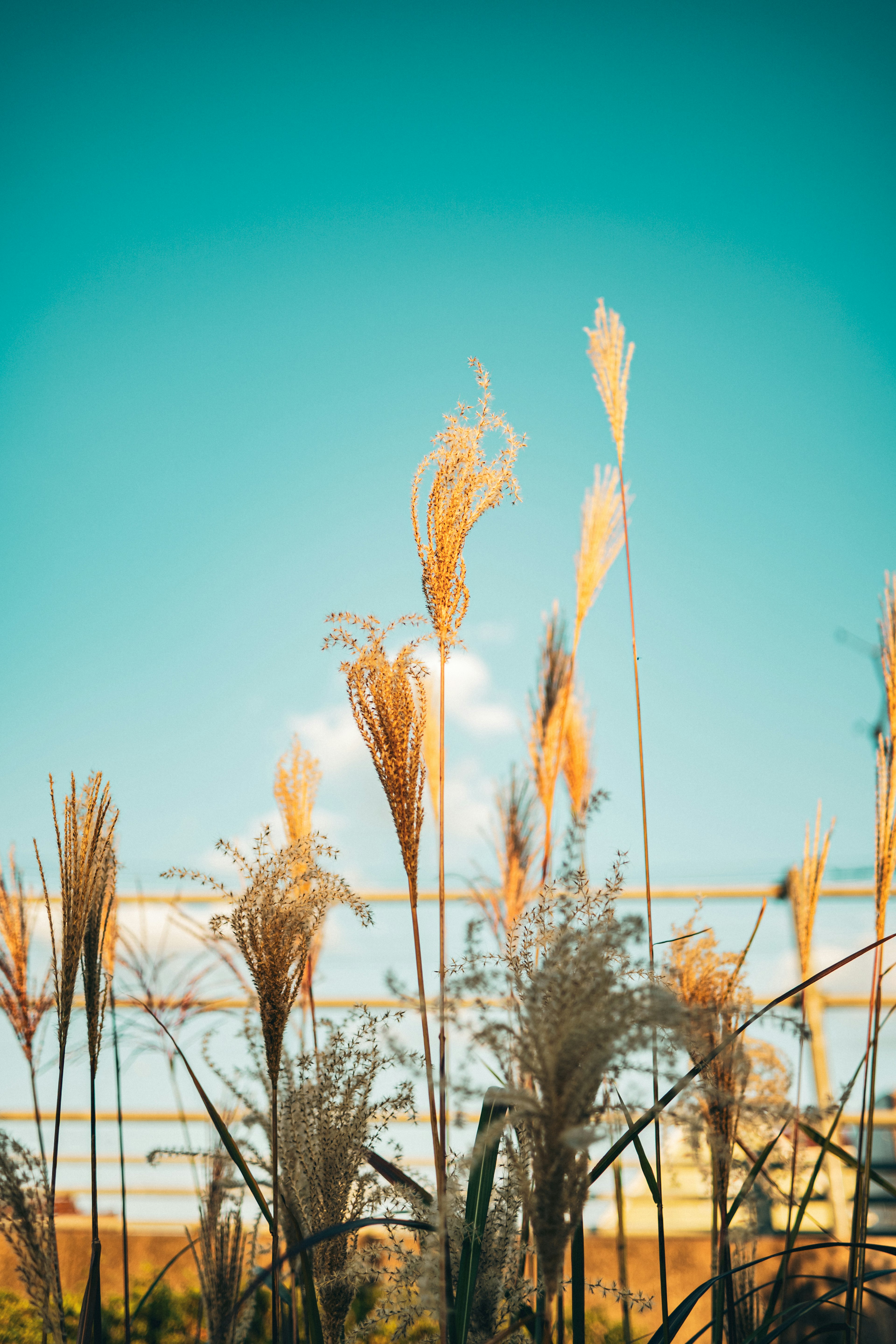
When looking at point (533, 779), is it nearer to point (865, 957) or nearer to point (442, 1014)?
point (865, 957)

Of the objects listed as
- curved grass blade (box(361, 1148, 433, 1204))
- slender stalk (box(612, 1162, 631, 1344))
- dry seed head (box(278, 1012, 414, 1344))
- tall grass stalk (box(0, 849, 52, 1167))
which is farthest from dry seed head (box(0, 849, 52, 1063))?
slender stalk (box(612, 1162, 631, 1344))

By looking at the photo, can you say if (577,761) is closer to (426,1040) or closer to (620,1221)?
(620,1221)

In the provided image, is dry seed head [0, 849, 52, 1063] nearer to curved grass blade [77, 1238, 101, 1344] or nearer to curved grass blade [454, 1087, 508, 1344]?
curved grass blade [77, 1238, 101, 1344]

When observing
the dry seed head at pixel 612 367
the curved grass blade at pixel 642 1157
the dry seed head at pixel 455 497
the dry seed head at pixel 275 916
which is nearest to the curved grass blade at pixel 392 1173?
the dry seed head at pixel 275 916

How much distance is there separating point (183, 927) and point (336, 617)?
154cm

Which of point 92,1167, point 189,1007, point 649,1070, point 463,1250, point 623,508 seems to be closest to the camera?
point 649,1070

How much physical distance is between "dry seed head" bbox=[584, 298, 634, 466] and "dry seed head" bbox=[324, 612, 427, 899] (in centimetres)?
81

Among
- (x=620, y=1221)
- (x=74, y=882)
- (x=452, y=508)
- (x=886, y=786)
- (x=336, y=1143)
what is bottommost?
(x=620, y=1221)

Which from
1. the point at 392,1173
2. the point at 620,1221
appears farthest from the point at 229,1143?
the point at 620,1221

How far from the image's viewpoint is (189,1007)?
303cm

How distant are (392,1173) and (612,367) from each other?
1665 mm

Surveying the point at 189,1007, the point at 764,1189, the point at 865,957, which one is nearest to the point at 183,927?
the point at 189,1007

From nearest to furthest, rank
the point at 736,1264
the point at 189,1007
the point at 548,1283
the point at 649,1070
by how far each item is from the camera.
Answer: the point at 548,1283 < the point at 649,1070 < the point at 736,1264 < the point at 189,1007

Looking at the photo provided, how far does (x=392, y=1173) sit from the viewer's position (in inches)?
53.9
